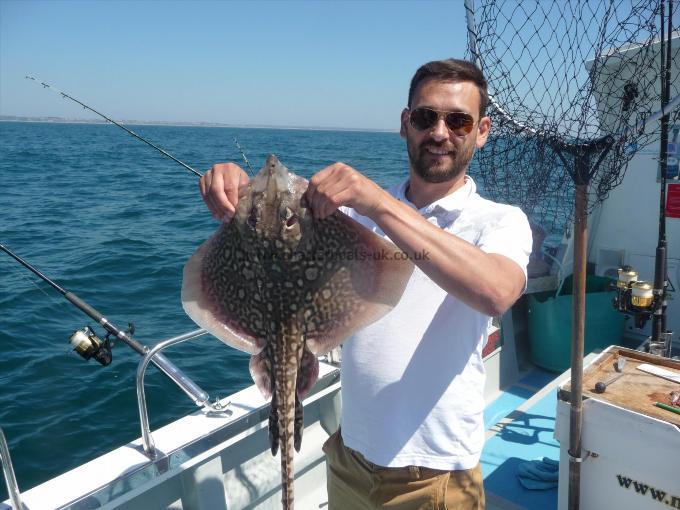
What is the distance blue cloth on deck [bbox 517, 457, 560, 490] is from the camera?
4.25 m

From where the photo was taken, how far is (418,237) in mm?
1736

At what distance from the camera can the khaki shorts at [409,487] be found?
2146 millimetres

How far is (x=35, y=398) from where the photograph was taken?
691 cm

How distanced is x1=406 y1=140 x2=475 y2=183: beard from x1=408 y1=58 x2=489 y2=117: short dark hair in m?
0.22

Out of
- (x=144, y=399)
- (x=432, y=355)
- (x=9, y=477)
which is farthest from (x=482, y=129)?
(x=9, y=477)

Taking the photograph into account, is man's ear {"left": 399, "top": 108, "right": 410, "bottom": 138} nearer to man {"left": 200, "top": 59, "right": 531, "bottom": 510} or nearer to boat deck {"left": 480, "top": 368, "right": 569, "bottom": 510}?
man {"left": 200, "top": 59, "right": 531, "bottom": 510}

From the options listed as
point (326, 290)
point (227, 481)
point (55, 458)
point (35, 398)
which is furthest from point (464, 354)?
point (35, 398)

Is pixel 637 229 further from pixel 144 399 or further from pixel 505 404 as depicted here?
pixel 144 399

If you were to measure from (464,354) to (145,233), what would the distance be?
13892 millimetres

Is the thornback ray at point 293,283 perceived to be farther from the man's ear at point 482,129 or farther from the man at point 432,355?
the man's ear at point 482,129

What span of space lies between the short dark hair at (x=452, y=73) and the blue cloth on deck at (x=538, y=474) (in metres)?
3.37

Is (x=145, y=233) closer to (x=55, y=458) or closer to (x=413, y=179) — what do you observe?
(x=55, y=458)

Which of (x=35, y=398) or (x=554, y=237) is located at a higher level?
(x=554, y=237)

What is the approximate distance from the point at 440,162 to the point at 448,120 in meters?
0.18
